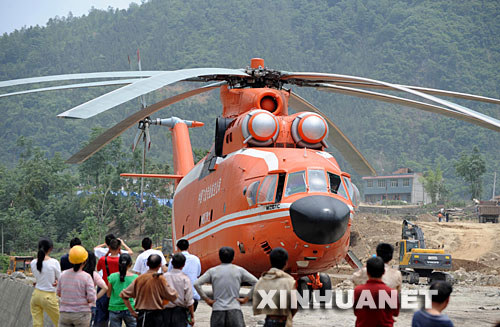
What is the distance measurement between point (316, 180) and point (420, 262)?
13273 mm

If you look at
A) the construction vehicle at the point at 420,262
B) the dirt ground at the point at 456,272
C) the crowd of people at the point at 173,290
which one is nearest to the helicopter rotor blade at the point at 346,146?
the dirt ground at the point at 456,272

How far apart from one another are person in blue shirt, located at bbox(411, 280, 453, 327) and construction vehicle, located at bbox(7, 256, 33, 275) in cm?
3807

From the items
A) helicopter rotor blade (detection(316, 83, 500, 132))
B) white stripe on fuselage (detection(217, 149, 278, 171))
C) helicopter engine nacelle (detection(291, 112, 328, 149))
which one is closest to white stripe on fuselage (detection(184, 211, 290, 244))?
white stripe on fuselage (detection(217, 149, 278, 171))

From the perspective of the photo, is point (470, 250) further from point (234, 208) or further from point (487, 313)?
point (234, 208)

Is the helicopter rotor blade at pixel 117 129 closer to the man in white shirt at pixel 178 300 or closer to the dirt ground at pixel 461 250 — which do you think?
the dirt ground at pixel 461 250

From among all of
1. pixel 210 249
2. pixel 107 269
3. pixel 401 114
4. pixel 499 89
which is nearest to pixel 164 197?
pixel 210 249

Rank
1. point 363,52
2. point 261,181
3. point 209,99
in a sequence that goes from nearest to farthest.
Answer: point 261,181 → point 209,99 → point 363,52

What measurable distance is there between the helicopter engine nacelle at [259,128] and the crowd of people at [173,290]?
A: 4.67 metres

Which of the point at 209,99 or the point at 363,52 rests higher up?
the point at 363,52

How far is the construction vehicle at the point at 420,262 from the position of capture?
78.8 feet

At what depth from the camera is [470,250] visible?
42531mm

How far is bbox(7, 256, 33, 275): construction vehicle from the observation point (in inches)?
1604

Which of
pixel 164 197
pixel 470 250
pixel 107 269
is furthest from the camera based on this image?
pixel 164 197

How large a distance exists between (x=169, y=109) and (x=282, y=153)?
458 feet
